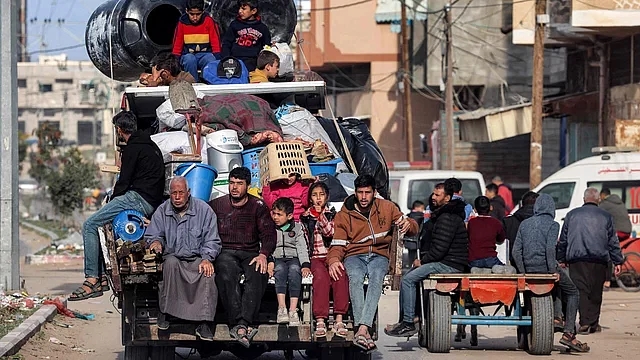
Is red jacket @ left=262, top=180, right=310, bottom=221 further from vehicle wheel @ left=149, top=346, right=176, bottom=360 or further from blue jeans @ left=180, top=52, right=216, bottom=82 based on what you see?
blue jeans @ left=180, top=52, right=216, bottom=82

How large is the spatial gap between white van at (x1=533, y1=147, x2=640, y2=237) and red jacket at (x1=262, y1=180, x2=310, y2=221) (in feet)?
39.3

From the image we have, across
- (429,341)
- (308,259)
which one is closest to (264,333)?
(308,259)

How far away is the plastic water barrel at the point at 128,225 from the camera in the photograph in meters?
9.64

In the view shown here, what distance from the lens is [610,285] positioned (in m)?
21.7

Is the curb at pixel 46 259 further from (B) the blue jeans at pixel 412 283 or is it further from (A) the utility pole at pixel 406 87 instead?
(B) the blue jeans at pixel 412 283

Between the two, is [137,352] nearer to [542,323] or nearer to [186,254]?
[186,254]

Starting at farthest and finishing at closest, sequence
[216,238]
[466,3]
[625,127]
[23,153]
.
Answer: [23,153]
[466,3]
[625,127]
[216,238]

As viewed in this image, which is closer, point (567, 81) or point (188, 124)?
point (188, 124)

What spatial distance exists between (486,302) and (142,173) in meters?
4.01

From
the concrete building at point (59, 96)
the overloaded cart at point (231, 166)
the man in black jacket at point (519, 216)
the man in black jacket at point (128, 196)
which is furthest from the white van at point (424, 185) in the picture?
the concrete building at point (59, 96)

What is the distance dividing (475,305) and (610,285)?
9.58 meters

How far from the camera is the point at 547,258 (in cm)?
1296

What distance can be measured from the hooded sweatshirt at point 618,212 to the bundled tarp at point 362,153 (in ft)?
27.3

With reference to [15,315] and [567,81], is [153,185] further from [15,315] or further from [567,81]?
[567,81]
